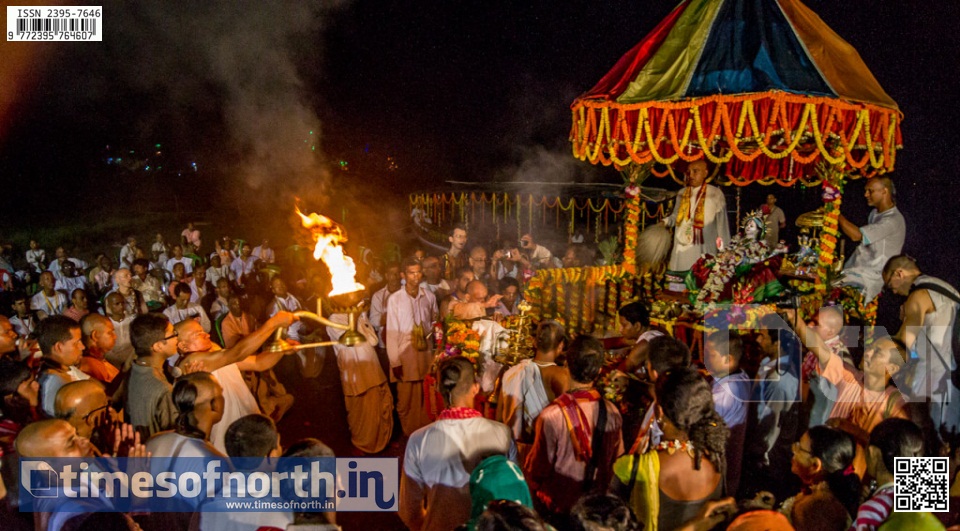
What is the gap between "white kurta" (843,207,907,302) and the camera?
7863mm

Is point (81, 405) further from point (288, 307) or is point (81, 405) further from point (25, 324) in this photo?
point (25, 324)

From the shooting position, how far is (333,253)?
13.4 feet

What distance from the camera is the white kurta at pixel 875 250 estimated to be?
25.8 feet

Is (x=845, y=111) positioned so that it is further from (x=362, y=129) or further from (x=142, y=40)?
(x=362, y=129)

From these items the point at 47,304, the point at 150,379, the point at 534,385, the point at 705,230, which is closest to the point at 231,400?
the point at 150,379

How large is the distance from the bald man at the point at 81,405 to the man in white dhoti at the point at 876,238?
309 inches

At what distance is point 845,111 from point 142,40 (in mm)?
11780

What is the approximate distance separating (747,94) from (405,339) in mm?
4493

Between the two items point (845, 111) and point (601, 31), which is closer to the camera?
point (845, 111)

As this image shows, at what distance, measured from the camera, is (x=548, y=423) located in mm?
4016

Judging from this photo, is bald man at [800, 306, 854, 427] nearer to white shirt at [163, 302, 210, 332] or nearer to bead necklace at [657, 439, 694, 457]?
bead necklace at [657, 439, 694, 457]

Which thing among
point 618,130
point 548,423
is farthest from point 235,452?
point 618,130

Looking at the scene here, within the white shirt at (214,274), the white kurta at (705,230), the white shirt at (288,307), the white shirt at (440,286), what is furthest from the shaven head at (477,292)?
the white shirt at (214,274)

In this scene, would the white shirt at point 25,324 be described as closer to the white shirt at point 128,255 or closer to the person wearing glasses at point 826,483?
the white shirt at point 128,255
